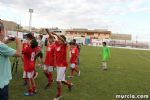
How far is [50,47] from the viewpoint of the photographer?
12812 millimetres

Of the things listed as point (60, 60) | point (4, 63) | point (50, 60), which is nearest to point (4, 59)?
point (4, 63)

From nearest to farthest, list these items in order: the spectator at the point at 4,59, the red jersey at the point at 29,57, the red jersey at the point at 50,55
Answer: the spectator at the point at 4,59 → the red jersey at the point at 29,57 → the red jersey at the point at 50,55

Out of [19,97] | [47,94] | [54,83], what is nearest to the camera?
[19,97]

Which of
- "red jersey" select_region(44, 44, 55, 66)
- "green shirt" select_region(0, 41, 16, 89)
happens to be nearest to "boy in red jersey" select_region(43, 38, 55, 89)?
"red jersey" select_region(44, 44, 55, 66)

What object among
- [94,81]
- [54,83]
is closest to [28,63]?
[54,83]

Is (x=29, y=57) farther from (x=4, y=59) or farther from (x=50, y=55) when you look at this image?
(x=4, y=59)

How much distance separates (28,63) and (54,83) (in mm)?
3122

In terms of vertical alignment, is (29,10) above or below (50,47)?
above

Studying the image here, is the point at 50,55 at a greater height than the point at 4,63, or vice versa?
the point at 4,63

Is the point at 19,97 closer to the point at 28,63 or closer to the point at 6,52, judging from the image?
the point at 28,63

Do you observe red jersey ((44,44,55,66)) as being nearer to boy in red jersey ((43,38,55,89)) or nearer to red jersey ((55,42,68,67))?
boy in red jersey ((43,38,55,89))

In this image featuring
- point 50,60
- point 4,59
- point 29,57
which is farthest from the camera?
point 50,60

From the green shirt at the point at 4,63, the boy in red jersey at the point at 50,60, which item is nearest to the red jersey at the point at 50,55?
the boy in red jersey at the point at 50,60

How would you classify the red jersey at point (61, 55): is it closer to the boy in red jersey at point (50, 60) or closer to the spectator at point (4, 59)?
the boy in red jersey at point (50, 60)
